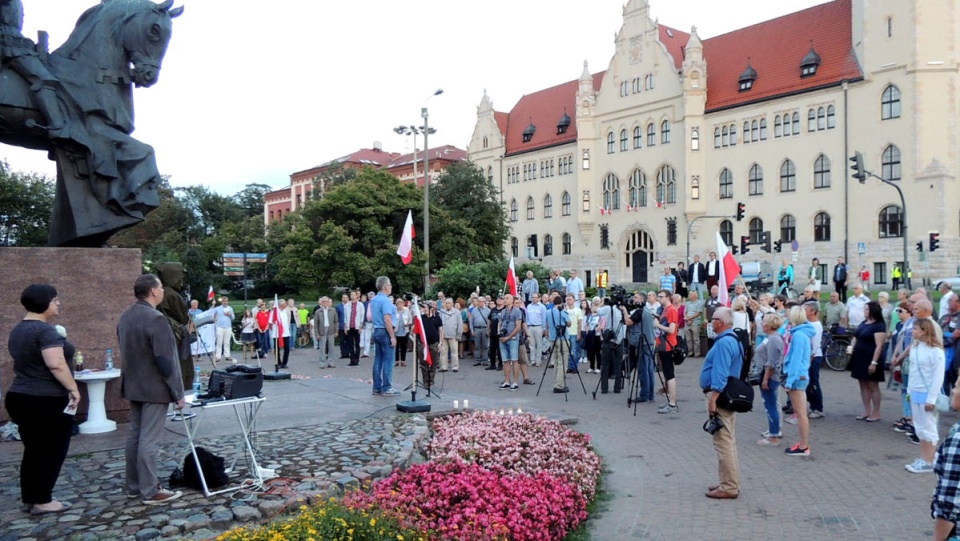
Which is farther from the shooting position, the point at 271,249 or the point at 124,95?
the point at 271,249

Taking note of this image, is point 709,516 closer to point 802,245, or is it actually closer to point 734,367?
point 734,367

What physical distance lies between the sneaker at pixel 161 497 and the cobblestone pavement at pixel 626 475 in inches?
4.8

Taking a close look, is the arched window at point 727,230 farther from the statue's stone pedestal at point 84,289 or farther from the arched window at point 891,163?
the statue's stone pedestal at point 84,289

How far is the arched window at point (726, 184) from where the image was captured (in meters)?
56.5

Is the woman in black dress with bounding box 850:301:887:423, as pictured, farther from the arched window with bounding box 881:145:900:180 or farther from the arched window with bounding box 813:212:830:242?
the arched window with bounding box 813:212:830:242

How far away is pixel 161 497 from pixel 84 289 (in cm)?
415

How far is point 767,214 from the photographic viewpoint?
54125 millimetres

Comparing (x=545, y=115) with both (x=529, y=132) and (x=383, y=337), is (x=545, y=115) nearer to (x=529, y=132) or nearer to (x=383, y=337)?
(x=529, y=132)

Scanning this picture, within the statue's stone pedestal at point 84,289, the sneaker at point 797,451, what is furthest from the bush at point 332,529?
the sneaker at point 797,451

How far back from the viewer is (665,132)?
2388 inches

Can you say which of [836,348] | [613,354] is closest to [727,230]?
[836,348]

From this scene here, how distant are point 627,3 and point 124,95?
200 feet

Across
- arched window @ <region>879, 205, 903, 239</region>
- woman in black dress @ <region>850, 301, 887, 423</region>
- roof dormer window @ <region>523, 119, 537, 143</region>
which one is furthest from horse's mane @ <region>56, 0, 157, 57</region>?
roof dormer window @ <region>523, 119, 537, 143</region>

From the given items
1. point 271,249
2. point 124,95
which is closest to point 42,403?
point 124,95
